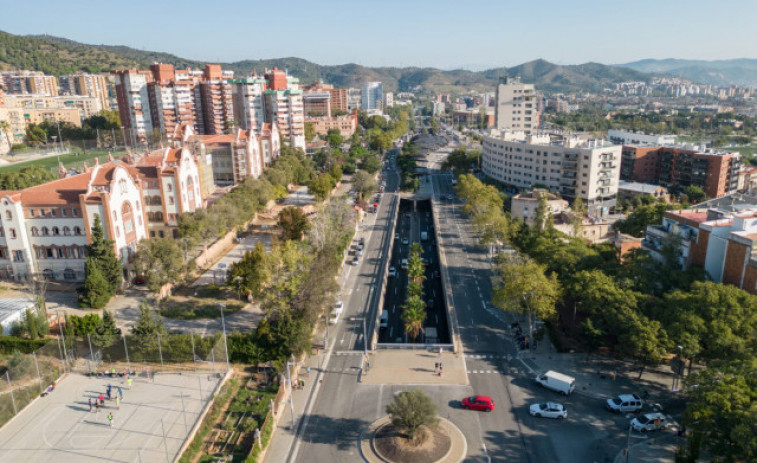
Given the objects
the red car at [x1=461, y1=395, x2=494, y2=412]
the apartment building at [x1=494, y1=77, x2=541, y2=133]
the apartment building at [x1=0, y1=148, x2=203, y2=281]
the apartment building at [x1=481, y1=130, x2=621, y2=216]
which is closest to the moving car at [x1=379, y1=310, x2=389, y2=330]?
the red car at [x1=461, y1=395, x2=494, y2=412]

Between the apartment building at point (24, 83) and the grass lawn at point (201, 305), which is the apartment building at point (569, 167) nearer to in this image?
the grass lawn at point (201, 305)

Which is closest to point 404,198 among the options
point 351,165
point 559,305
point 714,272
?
point 351,165

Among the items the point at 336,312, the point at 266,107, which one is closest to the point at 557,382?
the point at 336,312

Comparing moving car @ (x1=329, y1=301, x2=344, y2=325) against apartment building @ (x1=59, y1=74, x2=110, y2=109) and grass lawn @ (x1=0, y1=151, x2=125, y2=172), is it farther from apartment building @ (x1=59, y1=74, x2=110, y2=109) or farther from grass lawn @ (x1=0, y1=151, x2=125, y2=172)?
apartment building @ (x1=59, y1=74, x2=110, y2=109)

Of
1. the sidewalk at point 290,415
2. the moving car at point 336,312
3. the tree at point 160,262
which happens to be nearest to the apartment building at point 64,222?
the tree at point 160,262

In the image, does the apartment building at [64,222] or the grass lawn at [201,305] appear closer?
the grass lawn at [201,305]

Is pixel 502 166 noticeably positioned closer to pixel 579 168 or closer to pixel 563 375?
pixel 579 168

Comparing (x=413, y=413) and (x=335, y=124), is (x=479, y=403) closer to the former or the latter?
(x=413, y=413)
